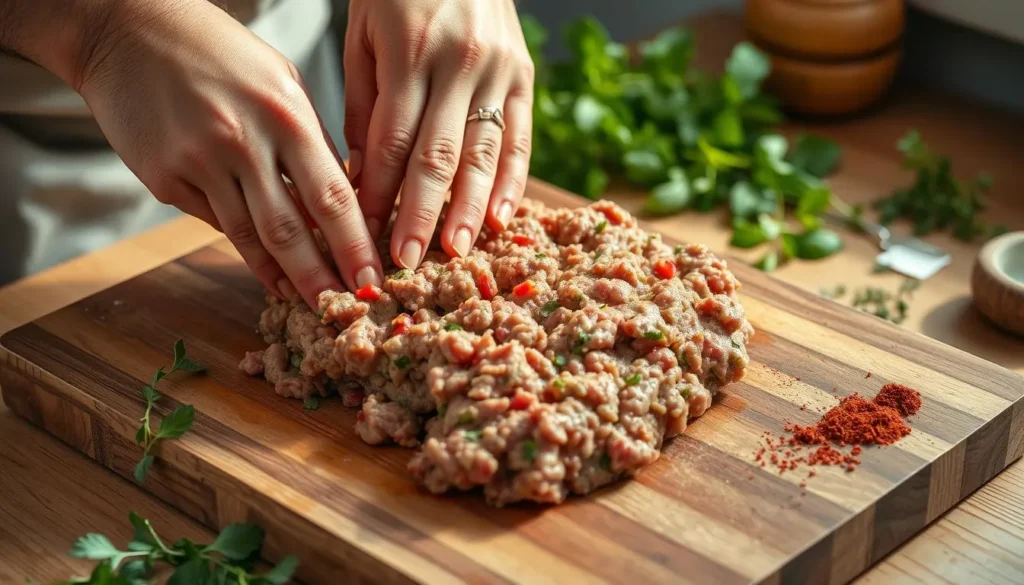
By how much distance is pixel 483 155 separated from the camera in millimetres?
3033

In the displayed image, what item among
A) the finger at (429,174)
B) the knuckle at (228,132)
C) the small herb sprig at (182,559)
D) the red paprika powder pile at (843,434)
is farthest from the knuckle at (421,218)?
the red paprika powder pile at (843,434)

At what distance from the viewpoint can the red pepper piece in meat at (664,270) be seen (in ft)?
9.50

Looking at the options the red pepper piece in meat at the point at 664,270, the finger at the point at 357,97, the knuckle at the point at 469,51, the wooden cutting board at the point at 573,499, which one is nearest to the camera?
the wooden cutting board at the point at 573,499

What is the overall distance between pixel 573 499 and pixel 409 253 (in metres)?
0.78

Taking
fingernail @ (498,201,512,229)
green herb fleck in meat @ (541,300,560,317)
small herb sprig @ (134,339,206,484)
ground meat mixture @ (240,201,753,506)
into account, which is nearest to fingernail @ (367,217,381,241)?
ground meat mixture @ (240,201,753,506)

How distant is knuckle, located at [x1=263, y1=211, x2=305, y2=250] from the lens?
2803mm

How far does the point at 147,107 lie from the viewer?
273cm

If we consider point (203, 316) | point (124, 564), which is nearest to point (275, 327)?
point (203, 316)

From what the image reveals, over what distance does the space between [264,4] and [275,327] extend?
1.28 m

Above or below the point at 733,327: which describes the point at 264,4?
above

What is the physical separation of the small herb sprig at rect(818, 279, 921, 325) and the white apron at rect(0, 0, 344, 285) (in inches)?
77.1

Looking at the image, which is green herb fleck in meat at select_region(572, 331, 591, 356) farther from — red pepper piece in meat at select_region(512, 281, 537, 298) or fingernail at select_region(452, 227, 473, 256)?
fingernail at select_region(452, 227, 473, 256)

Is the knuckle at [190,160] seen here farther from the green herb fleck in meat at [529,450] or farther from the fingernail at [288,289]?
the green herb fleck in meat at [529,450]

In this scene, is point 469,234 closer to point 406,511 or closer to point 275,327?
point 275,327
